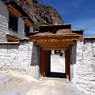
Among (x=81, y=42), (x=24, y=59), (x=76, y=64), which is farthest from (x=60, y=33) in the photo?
(x=24, y=59)

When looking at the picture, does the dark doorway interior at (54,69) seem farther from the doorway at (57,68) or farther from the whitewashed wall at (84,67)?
the whitewashed wall at (84,67)

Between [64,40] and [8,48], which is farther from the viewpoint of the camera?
[8,48]

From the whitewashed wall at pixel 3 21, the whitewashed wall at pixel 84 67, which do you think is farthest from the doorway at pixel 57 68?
the whitewashed wall at pixel 3 21

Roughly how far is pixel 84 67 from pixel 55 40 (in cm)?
233

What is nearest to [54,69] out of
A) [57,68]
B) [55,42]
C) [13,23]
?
[57,68]

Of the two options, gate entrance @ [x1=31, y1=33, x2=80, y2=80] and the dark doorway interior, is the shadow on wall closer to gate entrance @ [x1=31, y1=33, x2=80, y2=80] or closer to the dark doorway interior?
gate entrance @ [x1=31, y1=33, x2=80, y2=80]

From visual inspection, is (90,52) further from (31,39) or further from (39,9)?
(39,9)

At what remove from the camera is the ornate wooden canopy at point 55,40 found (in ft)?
33.5

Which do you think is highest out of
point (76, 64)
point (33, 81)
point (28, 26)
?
point (28, 26)

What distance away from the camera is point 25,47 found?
1172 centimetres

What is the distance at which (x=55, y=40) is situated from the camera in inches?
417

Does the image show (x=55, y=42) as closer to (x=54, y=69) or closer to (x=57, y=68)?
(x=54, y=69)

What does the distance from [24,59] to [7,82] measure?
6.84 ft

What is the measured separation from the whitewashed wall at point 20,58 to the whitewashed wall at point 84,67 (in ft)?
8.62
